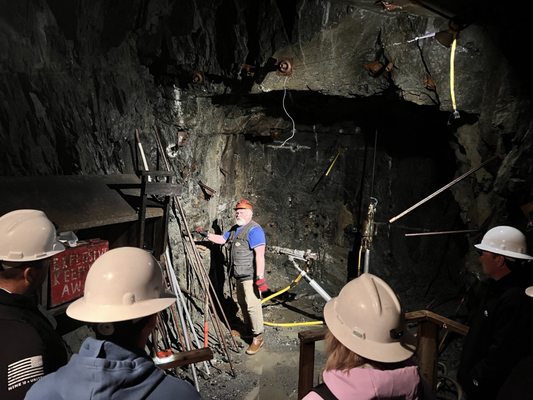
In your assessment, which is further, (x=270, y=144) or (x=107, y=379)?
(x=270, y=144)

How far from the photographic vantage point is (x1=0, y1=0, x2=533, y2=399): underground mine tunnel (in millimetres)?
4039

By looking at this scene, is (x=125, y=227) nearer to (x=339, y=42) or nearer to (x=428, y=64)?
(x=339, y=42)

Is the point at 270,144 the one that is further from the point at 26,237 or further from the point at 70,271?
the point at 26,237

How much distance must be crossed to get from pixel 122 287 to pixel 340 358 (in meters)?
1.11

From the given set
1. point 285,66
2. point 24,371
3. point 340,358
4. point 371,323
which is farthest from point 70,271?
point 285,66

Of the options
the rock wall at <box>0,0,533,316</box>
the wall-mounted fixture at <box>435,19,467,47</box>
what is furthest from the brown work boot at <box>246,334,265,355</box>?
the wall-mounted fixture at <box>435,19,467,47</box>

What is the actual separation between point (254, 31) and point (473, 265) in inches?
214

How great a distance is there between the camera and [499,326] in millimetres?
2744

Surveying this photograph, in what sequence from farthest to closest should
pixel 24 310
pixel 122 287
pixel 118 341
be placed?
pixel 24 310, pixel 122 287, pixel 118 341

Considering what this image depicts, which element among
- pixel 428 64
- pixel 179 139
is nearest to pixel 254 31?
pixel 179 139

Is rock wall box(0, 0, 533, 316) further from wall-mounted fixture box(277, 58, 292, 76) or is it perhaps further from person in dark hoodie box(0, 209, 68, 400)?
person in dark hoodie box(0, 209, 68, 400)

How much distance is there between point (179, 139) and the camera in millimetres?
6348

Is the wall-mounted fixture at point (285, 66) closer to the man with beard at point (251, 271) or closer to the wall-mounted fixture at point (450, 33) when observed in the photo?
the wall-mounted fixture at point (450, 33)

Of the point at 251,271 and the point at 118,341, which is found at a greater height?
the point at 118,341
